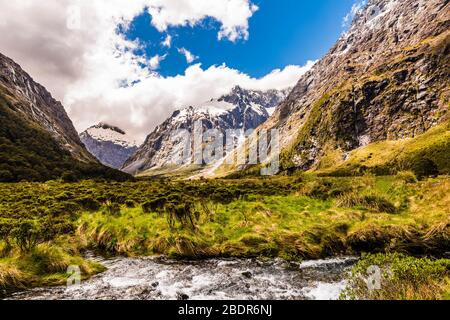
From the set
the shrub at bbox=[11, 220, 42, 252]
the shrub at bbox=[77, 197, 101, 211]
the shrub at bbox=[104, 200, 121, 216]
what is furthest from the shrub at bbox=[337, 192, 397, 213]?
the shrub at bbox=[11, 220, 42, 252]

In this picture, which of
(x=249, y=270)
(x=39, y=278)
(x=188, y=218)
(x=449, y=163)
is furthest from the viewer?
(x=449, y=163)

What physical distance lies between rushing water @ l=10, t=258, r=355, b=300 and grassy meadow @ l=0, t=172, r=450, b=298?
1458 millimetres

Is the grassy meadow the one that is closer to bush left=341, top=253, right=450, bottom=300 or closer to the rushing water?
the rushing water

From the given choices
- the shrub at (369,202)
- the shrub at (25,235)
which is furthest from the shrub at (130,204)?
the shrub at (369,202)

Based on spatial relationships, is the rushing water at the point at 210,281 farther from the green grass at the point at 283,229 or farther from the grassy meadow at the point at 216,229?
the green grass at the point at 283,229

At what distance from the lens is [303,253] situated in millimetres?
25188

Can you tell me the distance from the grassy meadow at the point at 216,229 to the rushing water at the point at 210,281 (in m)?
1.46

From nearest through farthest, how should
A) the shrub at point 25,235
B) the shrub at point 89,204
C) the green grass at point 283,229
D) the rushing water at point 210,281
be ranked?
the rushing water at point 210,281, the shrub at point 25,235, the green grass at point 283,229, the shrub at point 89,204

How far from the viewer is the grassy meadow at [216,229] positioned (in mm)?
21953

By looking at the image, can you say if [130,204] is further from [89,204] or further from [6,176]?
[6,176]

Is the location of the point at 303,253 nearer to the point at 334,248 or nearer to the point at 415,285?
the point at 334,248

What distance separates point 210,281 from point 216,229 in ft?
28.3
